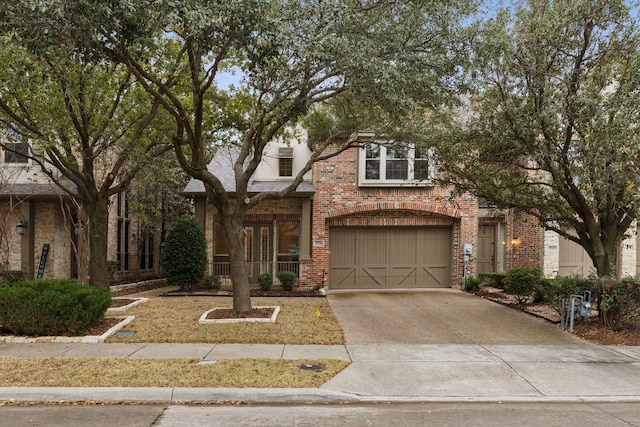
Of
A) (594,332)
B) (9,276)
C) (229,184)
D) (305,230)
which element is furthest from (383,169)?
(9,276)

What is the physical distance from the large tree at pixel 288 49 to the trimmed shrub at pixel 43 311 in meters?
3.11

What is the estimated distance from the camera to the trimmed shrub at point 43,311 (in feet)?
26.1

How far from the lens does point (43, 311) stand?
796 centimetres

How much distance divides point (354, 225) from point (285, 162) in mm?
3444

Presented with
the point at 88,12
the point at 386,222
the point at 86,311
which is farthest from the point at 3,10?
the point at 386,222

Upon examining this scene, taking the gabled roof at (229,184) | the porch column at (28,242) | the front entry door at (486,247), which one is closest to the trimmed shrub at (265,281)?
the gabled roof at (229,184)

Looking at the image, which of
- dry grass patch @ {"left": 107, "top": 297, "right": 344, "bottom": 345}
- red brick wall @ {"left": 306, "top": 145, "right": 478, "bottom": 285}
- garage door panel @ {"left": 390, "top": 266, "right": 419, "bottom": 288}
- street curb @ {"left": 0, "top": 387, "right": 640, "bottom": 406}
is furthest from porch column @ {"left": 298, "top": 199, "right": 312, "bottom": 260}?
street curb @ {"left": 0, "top": 387, "right": 640, "bottom": 406}

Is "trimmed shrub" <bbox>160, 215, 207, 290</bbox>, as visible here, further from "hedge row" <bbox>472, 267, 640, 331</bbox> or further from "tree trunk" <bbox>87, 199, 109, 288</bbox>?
"hedge row" <bbox>472, 267, 640, 331</bbox>

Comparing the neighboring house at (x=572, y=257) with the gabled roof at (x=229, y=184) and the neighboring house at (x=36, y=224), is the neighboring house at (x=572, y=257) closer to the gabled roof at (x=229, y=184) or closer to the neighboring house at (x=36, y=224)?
the gabled roof at (x=229, y=184)

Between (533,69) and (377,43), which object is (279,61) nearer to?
(377,43)

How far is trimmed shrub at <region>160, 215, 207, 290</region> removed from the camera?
14.4 meters

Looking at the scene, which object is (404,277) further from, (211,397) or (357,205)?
(211,397)

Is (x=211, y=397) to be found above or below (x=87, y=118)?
below

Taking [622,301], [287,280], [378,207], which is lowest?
[287,280]
